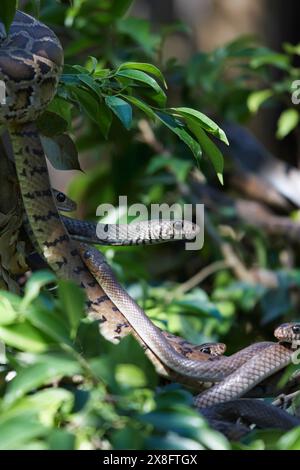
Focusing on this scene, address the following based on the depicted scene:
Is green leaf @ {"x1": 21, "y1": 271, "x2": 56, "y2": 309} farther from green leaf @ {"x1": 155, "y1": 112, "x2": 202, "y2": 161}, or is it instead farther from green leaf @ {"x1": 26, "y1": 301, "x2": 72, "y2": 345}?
green leaf @ {"x1": 155, "y1": 112, "x2": 202, "y2": 161}

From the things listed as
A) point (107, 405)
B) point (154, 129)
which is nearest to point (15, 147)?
point (107, 405)

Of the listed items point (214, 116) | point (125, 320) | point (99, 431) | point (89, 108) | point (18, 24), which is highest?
point (18, 24)

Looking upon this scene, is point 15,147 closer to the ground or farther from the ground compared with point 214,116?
farther from the ground

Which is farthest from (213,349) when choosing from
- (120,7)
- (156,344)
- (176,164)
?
(176,164)

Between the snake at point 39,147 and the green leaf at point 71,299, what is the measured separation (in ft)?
2.26

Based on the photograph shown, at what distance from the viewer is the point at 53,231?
2.24m

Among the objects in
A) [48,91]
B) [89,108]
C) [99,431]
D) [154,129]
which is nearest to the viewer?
[99,431]

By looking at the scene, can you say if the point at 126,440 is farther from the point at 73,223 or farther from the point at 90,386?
the point at 73,223

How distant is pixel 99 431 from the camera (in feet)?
4.75

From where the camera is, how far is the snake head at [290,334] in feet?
7.13

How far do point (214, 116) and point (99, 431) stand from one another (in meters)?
4.13

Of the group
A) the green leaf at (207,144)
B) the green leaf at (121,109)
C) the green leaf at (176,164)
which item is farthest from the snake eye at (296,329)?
the green leaf at (176,164)

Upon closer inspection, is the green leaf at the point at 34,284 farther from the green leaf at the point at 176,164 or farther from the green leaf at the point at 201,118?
the green leaf at the point at 176,164

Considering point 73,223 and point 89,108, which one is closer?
point 89,108
